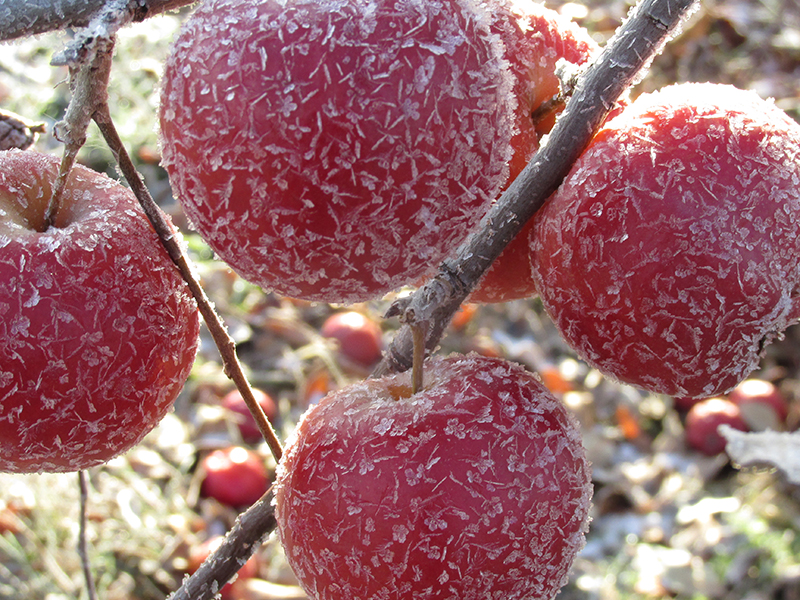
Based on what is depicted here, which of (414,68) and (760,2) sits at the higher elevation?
(414,68)

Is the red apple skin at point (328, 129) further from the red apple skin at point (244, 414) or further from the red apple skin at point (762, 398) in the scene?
the red apple skin at point (762, 398)

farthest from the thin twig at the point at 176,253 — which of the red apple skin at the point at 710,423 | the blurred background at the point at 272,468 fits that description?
the red apple skin at the point at 710,423

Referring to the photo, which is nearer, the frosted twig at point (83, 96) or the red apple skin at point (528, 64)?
the frosted twig at point (83, 96)

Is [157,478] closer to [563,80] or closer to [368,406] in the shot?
[368,406]

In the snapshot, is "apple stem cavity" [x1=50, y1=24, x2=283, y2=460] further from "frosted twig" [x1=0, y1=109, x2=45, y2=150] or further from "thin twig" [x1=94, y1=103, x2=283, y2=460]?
"frosted twig" [x1=0, y1=109, x2=45, y2=150]

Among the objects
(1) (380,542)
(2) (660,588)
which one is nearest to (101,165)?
(2) (660,588)

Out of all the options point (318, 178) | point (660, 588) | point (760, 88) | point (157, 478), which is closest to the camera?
point (318, 178)

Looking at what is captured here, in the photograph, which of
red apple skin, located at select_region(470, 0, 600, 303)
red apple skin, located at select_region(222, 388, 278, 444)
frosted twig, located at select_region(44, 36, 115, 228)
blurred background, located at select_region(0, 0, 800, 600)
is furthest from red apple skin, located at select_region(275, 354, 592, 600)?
red apple skin, located at select_region(222, 388, 278, 444)
